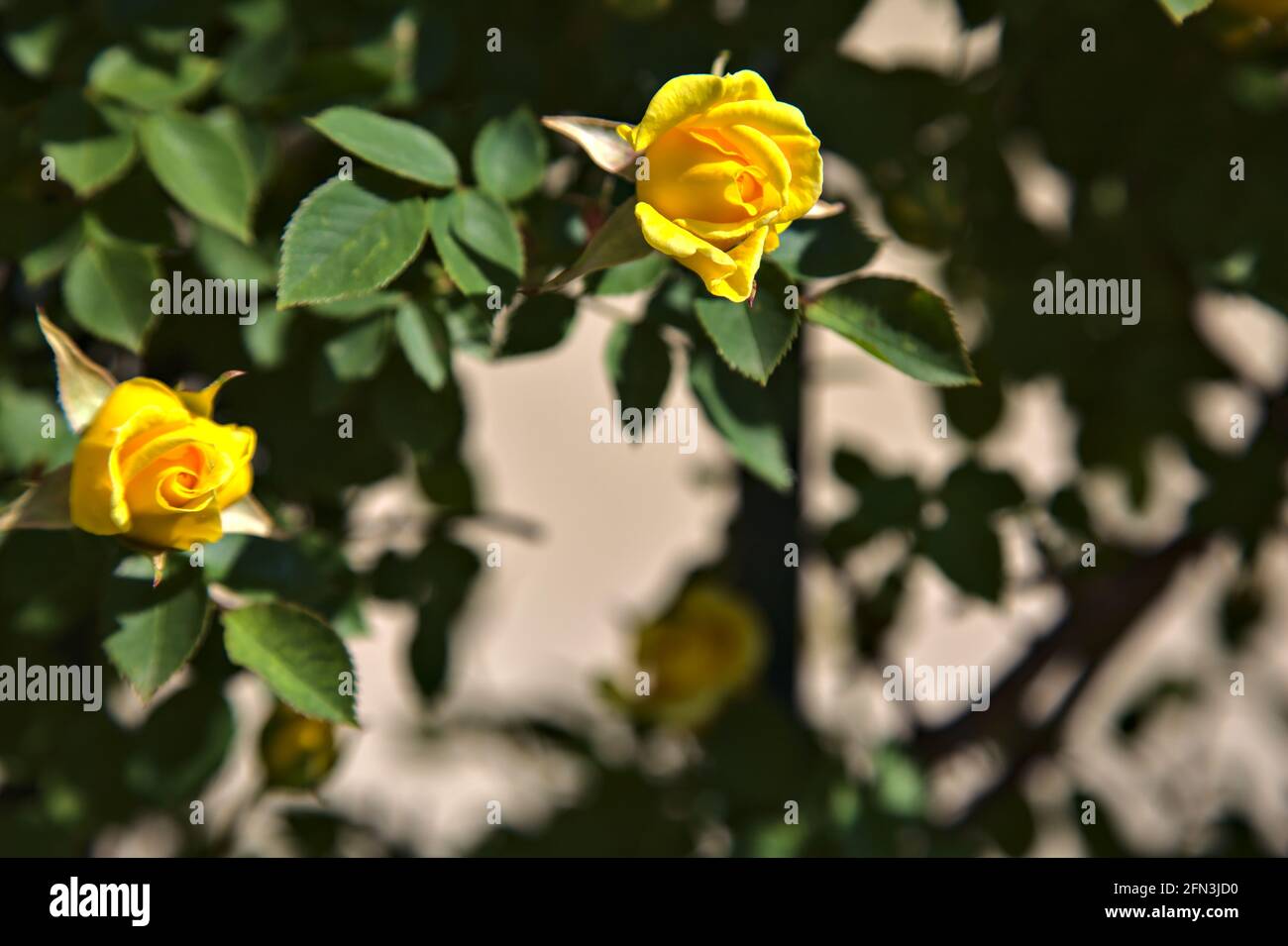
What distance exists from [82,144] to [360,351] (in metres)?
0.24

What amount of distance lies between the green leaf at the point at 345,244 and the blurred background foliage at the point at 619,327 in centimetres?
3

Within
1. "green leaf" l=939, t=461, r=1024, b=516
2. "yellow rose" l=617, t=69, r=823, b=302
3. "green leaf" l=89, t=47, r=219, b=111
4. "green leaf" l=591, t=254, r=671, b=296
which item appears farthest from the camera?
"green leaf" l=939, t=461, r=1024, b=516

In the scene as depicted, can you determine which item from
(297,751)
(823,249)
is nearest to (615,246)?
(823,249)

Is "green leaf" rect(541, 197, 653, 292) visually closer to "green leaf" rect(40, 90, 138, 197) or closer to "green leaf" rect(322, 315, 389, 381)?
"green leaf" rect(322, 315, 389, 381)

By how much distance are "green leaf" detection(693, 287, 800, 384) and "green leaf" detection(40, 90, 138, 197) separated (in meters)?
0.42

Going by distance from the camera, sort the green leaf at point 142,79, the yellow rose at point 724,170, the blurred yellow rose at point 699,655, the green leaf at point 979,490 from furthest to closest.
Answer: the blurred yellow rose at point 699,655 < the green leaf at point 979,490 < the green leaf at point 142,79 < the yellow rose at point 724,170

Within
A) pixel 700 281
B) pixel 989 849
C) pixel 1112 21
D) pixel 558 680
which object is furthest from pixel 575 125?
pixel 558 680

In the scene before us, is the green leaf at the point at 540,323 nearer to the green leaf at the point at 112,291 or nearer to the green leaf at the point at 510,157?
the green leaf at the point at 510,157

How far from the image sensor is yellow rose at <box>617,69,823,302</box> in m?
0.63

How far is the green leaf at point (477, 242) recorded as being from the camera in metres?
0.71

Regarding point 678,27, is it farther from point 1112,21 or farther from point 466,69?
point 1112,21

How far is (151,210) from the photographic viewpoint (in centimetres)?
88

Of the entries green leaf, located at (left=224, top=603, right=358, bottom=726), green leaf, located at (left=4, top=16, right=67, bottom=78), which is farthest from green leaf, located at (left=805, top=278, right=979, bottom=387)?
green leaf, located at (left=4, top=16, right=67, bottom=78)

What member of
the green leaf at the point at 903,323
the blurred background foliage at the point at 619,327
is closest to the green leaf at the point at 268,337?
the blurred background foliage at the point at 619,327
